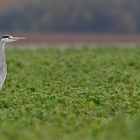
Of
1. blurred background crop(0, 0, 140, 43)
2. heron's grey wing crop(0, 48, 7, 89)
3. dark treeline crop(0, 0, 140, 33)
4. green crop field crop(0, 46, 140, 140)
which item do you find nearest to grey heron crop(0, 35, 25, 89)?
heron's grey wing crop(0, 48, 7, 89)

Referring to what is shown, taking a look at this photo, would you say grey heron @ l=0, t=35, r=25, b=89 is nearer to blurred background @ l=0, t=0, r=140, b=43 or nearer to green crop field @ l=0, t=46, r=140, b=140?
green crop field @ l=0, t=46, r=140, b=140

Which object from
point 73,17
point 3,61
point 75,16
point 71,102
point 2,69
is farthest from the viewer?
point 73,17

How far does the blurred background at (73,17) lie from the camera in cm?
7088

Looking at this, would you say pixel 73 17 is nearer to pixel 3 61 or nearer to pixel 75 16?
pixel 75 16

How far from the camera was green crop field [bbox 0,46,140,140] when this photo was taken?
12.2 m

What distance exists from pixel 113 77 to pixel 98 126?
8.74m

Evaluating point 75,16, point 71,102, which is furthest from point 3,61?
point 75,16

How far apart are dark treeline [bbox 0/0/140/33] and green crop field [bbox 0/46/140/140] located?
145 ft

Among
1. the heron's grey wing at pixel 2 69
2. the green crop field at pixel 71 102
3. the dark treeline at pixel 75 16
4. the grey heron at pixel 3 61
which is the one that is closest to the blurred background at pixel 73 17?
the dark treeline at pixel 75 16

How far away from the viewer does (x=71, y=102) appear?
51.5ft

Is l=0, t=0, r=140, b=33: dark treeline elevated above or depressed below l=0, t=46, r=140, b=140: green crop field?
below

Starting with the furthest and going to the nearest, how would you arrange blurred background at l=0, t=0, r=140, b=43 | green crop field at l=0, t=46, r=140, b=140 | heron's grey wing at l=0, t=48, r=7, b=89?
blurred background at l=0, t=0, r=140, b=43, heron's grey wing at l=0, t=48, r=7, b=89, green crop field at l=0, t=46, r=140, b=140

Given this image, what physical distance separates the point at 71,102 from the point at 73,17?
5659 centimetres

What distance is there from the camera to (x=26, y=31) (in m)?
71.6
